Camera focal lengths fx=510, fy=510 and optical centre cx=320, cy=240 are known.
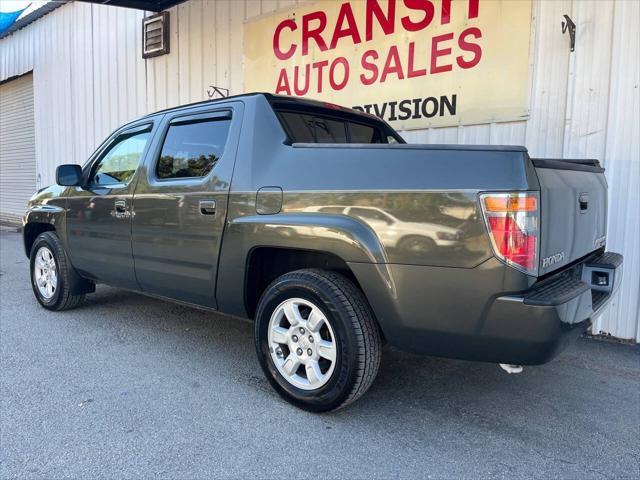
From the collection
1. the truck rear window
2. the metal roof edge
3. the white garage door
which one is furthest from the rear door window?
the white garage door

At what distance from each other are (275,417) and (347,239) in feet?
3.77

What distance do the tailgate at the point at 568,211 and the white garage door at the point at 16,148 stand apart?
14132 millimetres

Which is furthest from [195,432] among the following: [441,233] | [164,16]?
[164,16]

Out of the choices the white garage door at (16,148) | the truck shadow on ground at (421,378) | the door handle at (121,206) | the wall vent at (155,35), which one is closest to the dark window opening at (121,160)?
the door handle at (121,206)

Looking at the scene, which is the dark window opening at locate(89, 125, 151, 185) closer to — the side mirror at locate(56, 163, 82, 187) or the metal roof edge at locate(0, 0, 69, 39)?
the side mirror at locate(56, 163, 82, 187)

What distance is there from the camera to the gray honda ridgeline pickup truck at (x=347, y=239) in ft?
7.70

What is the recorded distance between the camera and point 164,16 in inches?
364

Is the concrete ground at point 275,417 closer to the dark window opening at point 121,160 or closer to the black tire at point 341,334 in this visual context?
the black tire at point 341,334

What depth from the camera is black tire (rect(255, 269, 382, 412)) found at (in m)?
2.73

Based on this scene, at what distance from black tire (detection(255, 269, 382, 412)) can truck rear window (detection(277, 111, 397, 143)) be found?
918 mm

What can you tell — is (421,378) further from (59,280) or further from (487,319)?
(59,280)

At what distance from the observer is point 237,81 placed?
8.05m

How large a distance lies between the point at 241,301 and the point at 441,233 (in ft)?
4.85

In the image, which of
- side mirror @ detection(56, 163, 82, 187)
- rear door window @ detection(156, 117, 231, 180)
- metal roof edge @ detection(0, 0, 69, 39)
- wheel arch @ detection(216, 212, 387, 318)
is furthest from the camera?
metal roof edge @ detection(0, 0, 69, 39)
